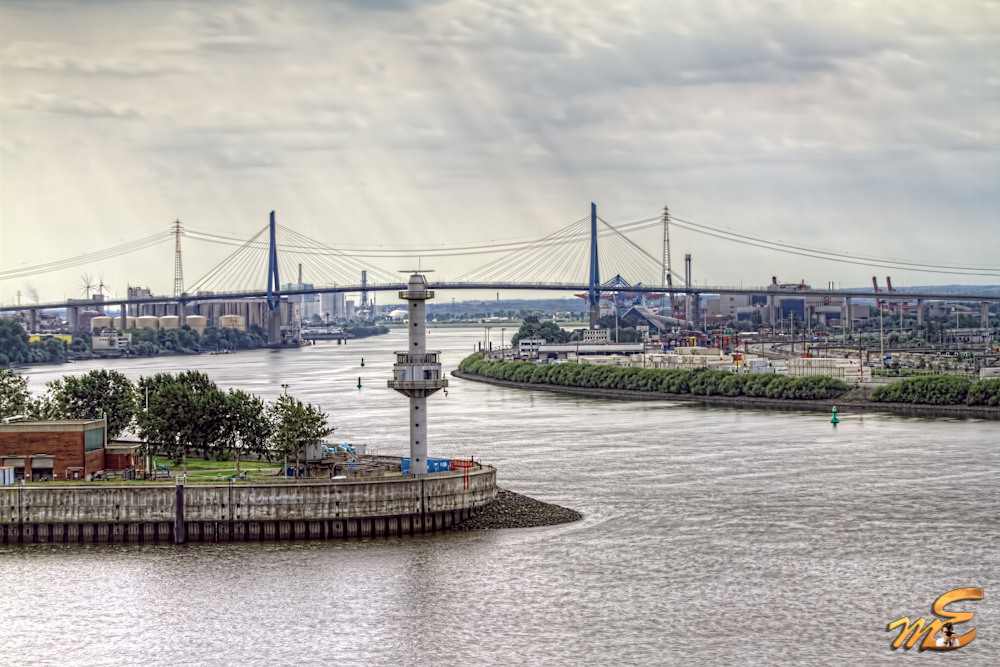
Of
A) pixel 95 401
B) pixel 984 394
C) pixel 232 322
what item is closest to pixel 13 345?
pixel 232 322

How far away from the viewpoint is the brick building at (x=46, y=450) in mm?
13984

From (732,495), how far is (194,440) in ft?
21.0

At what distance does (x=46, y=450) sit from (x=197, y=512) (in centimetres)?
214

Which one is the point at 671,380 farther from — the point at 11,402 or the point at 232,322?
the point at 232,322

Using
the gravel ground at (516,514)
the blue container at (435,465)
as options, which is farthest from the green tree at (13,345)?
the gravel ground at (516,514)

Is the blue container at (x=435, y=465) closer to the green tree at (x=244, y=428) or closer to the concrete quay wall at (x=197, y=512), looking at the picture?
the concrete quay wall at (x=197, y=512)

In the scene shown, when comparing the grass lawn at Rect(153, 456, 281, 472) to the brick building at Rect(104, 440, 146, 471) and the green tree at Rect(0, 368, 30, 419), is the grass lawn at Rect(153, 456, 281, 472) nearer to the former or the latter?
the brick building at Rect(104, 440, 146, 471)

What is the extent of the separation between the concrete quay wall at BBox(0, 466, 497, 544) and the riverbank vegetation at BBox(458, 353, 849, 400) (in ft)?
61.0

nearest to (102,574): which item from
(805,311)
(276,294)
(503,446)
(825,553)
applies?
(825,553)

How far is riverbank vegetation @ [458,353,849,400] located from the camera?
99.4ft
